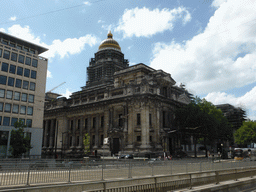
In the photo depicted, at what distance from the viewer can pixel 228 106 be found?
11919 cm

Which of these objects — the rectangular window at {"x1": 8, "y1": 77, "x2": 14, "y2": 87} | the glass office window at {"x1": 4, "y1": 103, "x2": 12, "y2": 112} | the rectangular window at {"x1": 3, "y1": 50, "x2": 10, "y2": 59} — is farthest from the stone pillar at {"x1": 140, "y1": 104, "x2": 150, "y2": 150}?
the rectangular window at {"x1": 3, "y1": 50, "x2": 10, "y2": 59}

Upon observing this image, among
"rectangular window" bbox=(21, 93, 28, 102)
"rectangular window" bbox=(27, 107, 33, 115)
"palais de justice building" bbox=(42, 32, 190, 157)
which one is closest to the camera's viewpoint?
"rectangular window" bbox=(21, 93, 28, 102)

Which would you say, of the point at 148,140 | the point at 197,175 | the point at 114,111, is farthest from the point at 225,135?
the point at 197,175

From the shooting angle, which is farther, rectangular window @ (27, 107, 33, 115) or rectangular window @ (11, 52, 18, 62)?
rectangular window @ (27, 107, 33, 115)

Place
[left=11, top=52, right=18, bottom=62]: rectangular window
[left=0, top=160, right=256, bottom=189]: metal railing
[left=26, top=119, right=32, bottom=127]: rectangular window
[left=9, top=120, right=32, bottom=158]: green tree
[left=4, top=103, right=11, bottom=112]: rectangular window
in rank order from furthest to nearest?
[left=26, top=119, right=32, bottom=127]: rectangular window < [left=11, top=52, right=18, bottom=62]: rectangular window < [left=4, top=103, right=11, bottom=112]: rectangular window < [left=9, top=120, right=32, bottom=158]: green tree < [left=0, top=160, right=256, bottom=189]: metal railing

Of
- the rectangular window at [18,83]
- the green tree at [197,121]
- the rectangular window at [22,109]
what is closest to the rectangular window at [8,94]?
the rectangular window at [18,83]

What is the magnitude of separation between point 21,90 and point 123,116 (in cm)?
2233

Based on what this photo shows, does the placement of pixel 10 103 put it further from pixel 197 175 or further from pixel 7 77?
pixel 197 175

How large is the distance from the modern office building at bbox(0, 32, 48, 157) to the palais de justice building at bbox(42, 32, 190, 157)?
13.4 meters

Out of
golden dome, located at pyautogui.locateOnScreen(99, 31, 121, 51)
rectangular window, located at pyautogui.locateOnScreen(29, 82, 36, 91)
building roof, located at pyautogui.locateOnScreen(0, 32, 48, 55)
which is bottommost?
rectangular window, located at pyautogui.locateOnScreen(29, 82, 36, 91)

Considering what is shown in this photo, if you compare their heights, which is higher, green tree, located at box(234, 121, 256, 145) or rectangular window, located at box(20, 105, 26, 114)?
rectangular window, located at box(20, 105, 26, 114)

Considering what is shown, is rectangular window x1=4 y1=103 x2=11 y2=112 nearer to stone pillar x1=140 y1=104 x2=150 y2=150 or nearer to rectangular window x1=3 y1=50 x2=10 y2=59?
rectangular window x1=3 y1=50 x2=10 y2=59

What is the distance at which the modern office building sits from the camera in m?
43.2

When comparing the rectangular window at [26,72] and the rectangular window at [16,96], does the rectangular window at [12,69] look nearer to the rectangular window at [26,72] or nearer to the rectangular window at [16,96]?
the rectangular window at [26,72]
